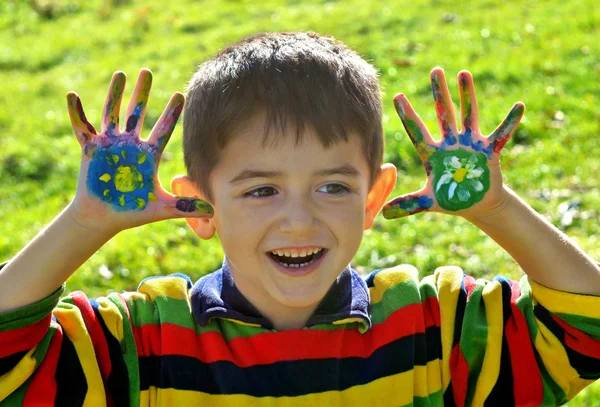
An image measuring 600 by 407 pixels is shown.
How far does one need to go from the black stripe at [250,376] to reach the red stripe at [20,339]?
31 cm

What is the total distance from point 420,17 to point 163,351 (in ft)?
26.8

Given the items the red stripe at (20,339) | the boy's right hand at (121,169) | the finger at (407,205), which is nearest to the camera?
the red stripe at (20,339)

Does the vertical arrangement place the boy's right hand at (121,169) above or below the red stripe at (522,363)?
above

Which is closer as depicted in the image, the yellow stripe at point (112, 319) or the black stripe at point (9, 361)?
the black stripe at point (9, 361)

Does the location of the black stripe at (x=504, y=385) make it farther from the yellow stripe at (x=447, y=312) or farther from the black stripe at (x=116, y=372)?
the black stripe at (x=116, y=372)

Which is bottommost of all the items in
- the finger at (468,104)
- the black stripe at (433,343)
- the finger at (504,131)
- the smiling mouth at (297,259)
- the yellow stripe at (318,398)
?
the yellow stripe at (318,398)

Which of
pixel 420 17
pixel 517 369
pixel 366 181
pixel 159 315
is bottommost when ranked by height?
pixel 517 369

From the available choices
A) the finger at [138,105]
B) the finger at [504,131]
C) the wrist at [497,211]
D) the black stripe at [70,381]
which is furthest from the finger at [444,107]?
the black stripe at [70,381]

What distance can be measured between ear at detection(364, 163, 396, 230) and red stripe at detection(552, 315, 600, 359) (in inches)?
25.4

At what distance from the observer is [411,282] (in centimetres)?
271

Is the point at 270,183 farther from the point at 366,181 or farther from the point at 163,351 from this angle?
the point at 163,351

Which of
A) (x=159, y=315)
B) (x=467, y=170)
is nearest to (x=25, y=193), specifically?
(x=159, y=315)

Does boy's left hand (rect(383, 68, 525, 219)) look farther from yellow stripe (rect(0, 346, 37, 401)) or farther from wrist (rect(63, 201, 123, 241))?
yellow stripe (rect(0, 346, 37, 401))

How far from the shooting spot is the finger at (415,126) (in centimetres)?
255
